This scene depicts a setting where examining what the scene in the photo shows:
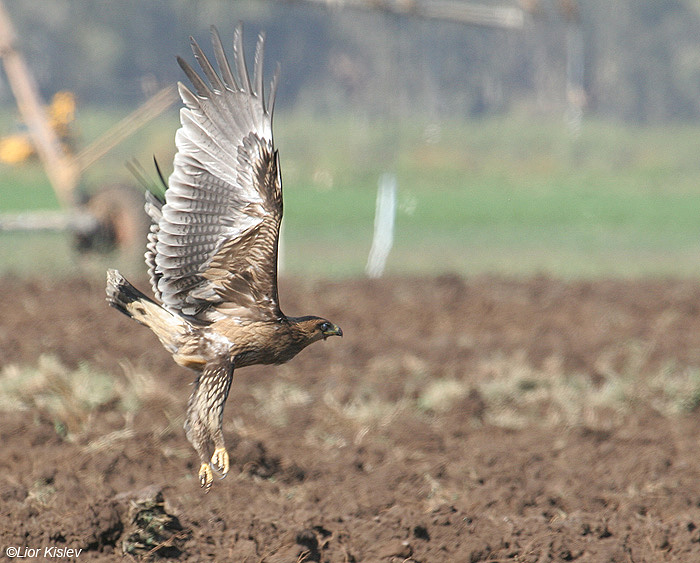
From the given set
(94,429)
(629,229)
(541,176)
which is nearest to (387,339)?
(94,429)

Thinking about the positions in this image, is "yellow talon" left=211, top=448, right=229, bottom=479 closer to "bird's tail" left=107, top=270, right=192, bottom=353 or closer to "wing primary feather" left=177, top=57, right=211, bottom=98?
"bird's tail" left=107, top=270, right=192, bottom=353

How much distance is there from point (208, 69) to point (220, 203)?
1.69 feet

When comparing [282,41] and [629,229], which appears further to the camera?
[629,229]

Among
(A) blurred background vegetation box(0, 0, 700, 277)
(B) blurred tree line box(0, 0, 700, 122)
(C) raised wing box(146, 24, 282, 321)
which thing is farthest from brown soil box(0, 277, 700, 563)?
(B) blurred tree line box(0, 0, 700, 122)

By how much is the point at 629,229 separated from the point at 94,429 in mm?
19121

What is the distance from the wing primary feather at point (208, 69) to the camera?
14.6 feet

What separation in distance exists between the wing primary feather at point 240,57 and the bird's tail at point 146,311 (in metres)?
0.99

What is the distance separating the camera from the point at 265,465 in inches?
239

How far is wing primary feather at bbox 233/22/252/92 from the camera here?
4.33 metres

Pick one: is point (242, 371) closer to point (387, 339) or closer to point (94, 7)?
point (387, 339)

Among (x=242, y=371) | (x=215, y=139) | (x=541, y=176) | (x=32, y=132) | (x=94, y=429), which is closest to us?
(x=215, y=139)
